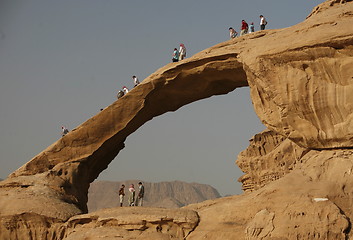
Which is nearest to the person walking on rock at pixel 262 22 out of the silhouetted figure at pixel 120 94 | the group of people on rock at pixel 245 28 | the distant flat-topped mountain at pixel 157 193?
the group of people on rock at pixel 245 28

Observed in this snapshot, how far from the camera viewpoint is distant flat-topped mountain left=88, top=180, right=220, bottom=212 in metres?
74.2

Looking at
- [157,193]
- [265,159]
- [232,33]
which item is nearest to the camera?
[232,33]

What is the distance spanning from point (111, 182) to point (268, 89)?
228ft

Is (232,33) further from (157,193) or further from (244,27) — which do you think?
(157,193)

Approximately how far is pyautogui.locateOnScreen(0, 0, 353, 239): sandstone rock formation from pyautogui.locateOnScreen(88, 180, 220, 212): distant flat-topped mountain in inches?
2072

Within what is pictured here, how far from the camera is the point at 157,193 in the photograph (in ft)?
271

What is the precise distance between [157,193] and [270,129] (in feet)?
229

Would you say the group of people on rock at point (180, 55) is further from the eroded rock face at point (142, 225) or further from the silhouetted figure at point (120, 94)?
the eroded rock face at point (142, 225)

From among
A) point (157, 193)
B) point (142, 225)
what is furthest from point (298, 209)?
point (157, 193)

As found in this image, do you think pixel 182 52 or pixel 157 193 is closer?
pixel 182 52

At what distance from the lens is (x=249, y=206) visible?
12.4 metres

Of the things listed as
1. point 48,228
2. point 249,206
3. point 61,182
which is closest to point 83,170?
point 61,182

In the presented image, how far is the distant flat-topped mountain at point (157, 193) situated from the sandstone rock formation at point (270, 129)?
52.6 m

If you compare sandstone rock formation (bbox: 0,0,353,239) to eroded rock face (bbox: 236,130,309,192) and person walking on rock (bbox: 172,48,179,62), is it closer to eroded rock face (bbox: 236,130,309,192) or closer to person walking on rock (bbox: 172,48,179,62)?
person walking on rock (bbox: 172,48,179,62)
